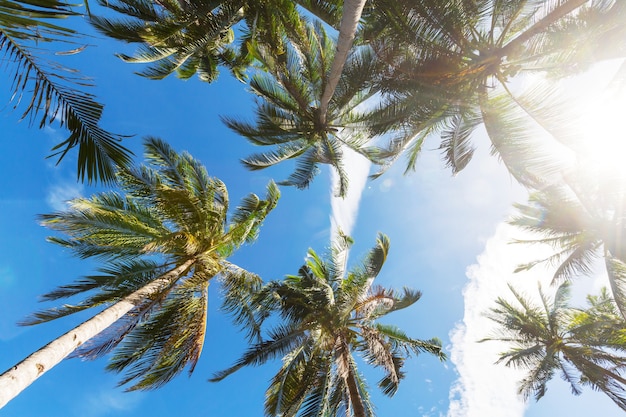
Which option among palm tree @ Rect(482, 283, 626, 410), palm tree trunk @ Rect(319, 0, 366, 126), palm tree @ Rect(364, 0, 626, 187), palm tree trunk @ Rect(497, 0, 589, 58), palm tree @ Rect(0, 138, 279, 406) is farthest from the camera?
palm tree @ Rect(482, 283, 626, 410)

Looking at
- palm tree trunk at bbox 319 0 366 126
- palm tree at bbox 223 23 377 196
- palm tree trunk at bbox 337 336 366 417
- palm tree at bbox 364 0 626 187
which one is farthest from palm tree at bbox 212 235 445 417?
palm tree trunk at bbox 319 0 366 126

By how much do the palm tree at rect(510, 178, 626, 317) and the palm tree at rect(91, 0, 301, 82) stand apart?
8.43m

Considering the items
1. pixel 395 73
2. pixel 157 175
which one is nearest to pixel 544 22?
pixel 395 73

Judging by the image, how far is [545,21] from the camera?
622 cm

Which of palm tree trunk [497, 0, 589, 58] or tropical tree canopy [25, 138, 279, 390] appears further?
tropical tree canopy [25, 138, 279, 390]

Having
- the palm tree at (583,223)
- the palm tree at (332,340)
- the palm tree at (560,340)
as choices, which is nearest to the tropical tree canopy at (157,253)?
the palm tree at (332,340)

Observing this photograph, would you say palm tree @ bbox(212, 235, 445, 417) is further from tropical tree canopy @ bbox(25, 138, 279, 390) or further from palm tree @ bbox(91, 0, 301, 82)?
palm tree @ bbox(91, 0, 301, 82)

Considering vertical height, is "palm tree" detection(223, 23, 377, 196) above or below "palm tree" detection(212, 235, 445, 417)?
above

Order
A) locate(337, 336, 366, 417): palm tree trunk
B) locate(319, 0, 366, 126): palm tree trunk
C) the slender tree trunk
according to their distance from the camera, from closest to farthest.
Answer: the slender tree trunk, locate(319, 0, 366, 126): palm tree trunk, locate(337, 336, 366, 417): palm tree trunk

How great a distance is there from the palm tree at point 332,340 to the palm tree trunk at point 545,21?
21.0 feet

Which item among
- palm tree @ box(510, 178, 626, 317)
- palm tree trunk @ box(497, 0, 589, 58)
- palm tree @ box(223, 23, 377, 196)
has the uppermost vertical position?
palm tree @ box(223, 23, 377, 196)

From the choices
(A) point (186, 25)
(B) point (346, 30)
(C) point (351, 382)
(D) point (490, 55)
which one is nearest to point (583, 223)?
(D) point (490, 55)

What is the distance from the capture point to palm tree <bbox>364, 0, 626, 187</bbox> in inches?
251

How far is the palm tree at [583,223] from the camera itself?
29.0 ft
